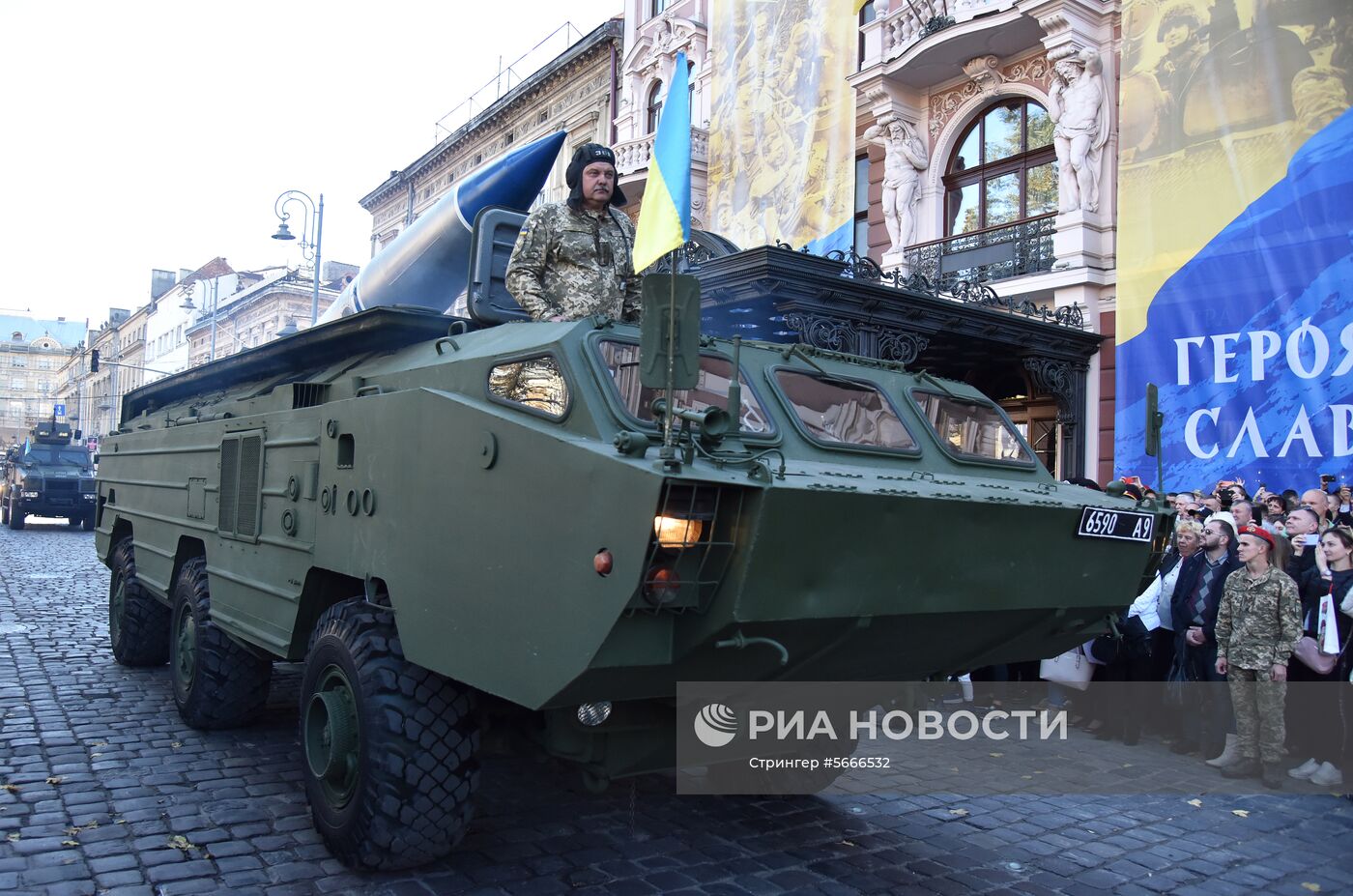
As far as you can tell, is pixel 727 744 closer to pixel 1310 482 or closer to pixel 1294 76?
pixel 1310 482

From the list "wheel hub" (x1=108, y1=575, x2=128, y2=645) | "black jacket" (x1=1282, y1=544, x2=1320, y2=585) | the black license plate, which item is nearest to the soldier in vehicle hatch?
the black license plate

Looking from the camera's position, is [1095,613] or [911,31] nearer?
[1095,613]

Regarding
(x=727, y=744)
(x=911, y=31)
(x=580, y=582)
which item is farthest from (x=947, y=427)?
(x=911, y=31)

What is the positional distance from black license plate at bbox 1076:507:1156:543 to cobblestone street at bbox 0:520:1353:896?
4.53ft

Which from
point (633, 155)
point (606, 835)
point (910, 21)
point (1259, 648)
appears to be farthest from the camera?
point (633, 155)

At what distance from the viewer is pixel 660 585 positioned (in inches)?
126

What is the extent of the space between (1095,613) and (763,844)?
167 cm

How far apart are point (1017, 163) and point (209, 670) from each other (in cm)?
1260

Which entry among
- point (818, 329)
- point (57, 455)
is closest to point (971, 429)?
point (818, 329)

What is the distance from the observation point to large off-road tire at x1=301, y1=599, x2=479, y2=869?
155 inches

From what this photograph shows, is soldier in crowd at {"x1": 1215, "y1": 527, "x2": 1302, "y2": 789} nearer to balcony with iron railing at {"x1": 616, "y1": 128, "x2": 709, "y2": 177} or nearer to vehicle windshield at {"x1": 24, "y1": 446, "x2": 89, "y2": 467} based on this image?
balcony with iron railing at {"x1": 616, "y1": 128, "x2": 709, "y2": 177}

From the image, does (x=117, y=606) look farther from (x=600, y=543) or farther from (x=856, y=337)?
(x=856, y=337)

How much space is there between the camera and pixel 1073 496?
4.43m

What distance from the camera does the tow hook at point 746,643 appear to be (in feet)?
11.1
